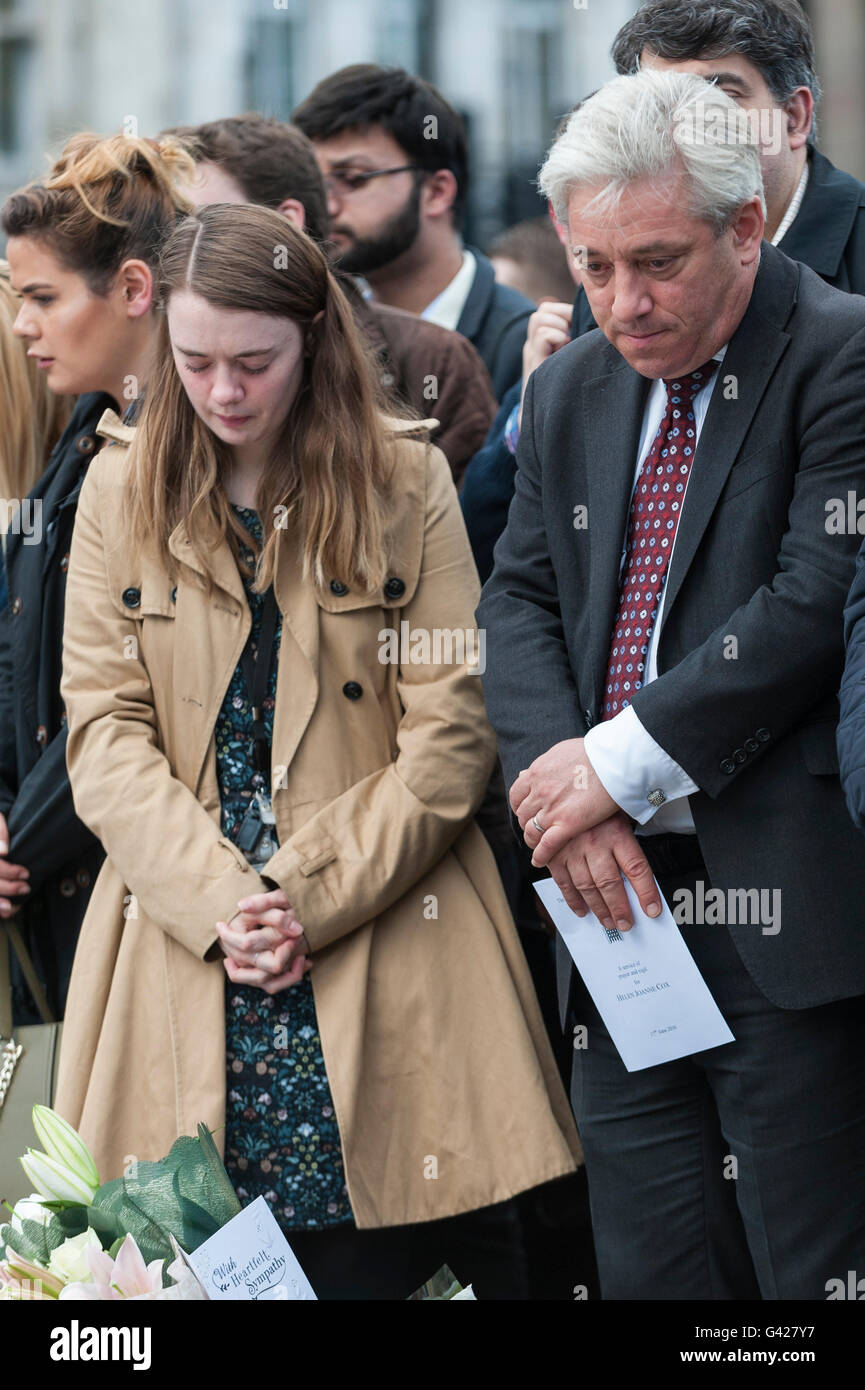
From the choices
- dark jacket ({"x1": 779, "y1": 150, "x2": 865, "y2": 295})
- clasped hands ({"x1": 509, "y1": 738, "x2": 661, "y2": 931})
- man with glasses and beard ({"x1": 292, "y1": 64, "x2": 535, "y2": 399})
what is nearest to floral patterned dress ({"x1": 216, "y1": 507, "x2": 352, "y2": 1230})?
clasped hands ({"x1": 509, "y1": 738, "x2": 661, "y2": 931})

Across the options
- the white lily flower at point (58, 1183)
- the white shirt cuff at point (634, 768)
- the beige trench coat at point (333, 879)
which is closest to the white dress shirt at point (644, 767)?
the white shirt cuff at point (634, 768)

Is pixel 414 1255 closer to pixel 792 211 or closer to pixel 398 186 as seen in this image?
pixel 792 211

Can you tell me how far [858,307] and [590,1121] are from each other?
1345mm

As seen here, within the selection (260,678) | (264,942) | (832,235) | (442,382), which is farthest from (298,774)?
(832,235)

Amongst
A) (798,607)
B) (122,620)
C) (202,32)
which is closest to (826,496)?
(798,607)

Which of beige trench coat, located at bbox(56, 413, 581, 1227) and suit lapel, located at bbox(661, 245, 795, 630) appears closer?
suit lapel, located at bbox(661, 245, 795, 630)

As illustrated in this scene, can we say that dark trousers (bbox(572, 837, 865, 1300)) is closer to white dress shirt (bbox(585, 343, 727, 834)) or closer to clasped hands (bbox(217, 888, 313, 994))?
white dress shirt (bbox(585, 343, 727, 834))

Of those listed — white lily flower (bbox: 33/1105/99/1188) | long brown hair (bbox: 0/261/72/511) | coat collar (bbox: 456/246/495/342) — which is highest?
coat collar (bbox: 456/246/495/342)

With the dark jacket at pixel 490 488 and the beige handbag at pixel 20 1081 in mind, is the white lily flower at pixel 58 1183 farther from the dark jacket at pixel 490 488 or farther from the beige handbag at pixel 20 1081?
the dark jacket at pixel 490 488

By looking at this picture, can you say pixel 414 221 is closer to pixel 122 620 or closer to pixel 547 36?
pixel 122 620

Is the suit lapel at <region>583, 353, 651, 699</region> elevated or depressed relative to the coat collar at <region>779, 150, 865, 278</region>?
depressed

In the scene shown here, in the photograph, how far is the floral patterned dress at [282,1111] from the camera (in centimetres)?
309

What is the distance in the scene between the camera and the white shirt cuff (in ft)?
8.43
